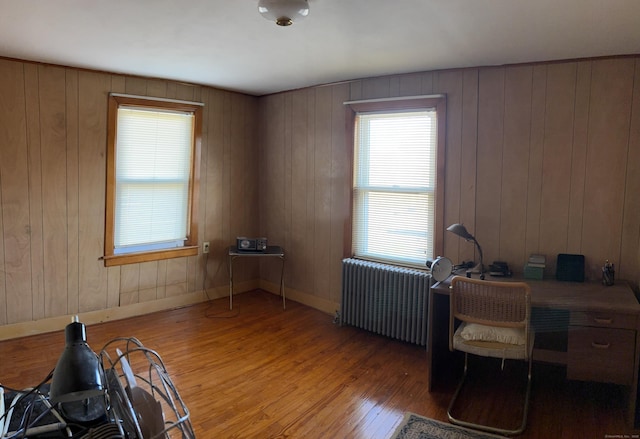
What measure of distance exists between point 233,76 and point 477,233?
2.53m

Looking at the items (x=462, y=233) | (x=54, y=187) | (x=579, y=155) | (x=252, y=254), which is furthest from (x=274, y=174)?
(x=579, y=155)

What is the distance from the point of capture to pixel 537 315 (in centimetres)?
286

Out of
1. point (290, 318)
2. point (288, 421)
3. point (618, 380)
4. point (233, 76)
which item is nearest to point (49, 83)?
point (233, 76)

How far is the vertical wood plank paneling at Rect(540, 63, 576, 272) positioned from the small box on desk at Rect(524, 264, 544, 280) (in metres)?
0.20

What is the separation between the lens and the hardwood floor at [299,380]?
2.51 metres

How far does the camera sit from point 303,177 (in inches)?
182

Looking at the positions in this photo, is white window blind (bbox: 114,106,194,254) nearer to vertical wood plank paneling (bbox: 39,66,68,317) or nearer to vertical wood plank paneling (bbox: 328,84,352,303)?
vertical wood plank paneling (bbox: 39,66,68,317)

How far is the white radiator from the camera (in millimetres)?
3529

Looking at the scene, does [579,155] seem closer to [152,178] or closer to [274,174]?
[274,174]

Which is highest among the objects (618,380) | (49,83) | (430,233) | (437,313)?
(49,83)

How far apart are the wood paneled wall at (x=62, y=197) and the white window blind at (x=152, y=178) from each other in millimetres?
162

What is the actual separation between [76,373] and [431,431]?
81.1 inches

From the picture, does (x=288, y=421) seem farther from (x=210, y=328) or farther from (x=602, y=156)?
(x=602, y=156)

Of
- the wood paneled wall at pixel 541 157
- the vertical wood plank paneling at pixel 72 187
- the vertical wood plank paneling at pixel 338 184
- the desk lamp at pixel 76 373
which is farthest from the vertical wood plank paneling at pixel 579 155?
the vertical wood plank paneling at pixel 72 187
